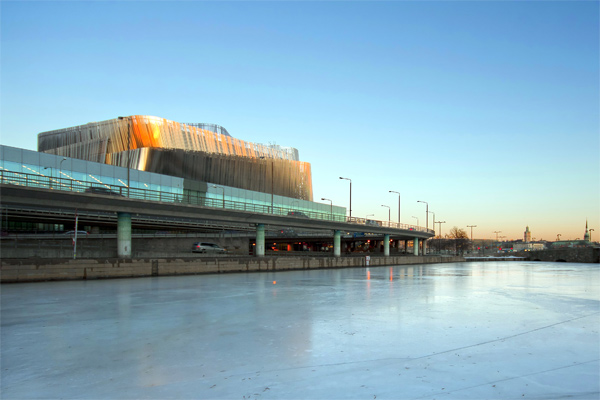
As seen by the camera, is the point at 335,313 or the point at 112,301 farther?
the point at 112,301

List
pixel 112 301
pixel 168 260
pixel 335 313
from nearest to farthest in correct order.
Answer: pixel 335 313 < pixel 112 301 < pixel 168 260

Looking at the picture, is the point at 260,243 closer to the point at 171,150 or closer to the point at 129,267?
the point at 129,267

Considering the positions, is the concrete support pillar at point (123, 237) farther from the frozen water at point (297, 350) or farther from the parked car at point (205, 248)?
the parked car at point (205, 248)

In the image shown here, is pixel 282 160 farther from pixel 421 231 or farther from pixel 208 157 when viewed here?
pixel 421 231

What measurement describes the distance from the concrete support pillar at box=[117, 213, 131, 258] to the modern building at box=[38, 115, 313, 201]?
5034 centimetres

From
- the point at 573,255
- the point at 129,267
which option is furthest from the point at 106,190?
the point at 573,255

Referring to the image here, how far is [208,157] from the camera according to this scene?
3944 inches

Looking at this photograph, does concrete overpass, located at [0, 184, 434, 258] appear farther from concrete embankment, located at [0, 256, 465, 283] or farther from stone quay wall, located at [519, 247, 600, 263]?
stone quay wall, located at [519, 247, 600, 263]

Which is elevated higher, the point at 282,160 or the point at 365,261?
the point at 282,160

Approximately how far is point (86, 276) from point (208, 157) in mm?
71385

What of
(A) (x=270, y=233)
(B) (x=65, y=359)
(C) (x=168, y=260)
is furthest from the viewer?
(A) (x=270, y=233)

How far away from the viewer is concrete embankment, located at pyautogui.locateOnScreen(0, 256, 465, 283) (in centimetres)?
2788

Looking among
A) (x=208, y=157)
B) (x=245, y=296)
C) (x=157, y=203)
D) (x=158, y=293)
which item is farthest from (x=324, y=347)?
(x=208, y=157)

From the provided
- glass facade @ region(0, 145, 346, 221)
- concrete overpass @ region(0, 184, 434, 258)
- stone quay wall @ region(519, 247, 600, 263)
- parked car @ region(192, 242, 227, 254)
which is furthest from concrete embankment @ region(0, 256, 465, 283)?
stone quay wall @ region(519, 247, 600, 263)
